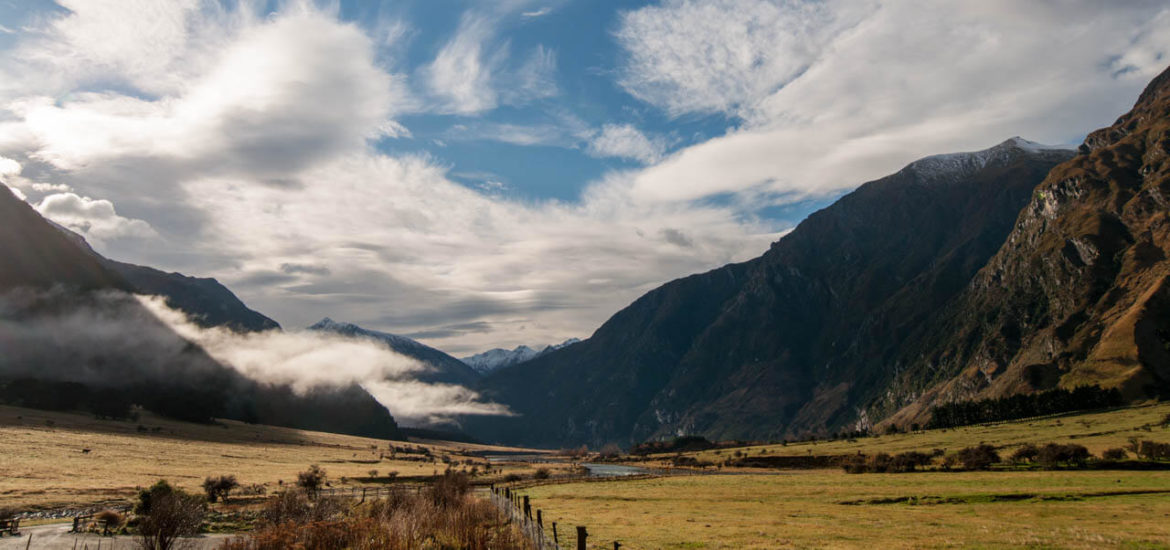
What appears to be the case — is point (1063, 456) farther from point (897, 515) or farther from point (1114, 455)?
point (897, 515)

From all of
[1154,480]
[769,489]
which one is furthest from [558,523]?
[1154,480]

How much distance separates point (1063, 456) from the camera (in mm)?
90188

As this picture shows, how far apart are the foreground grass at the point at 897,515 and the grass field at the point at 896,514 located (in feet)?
0.25

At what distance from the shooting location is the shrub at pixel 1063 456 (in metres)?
89.0

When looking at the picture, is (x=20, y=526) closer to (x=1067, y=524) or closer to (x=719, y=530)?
(x=719, y=530)

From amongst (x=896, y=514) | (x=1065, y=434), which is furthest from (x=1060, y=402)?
(x=896, y=514)

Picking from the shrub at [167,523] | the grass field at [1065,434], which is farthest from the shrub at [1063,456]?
the shrub at [167,523]

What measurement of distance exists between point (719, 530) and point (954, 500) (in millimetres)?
29651

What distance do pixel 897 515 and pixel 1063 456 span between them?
218ft

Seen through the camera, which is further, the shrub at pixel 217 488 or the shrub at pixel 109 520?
the shrub at pixel 217 488

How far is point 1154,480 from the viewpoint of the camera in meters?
63.2

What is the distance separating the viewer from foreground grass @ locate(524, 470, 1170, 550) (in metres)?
34.0

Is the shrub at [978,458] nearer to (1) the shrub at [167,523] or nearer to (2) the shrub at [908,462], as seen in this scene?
(2) the shrub at [908,462]

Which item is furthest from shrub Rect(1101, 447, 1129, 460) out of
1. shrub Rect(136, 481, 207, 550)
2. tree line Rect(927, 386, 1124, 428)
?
shrub Rect(136, 481, 207, 550)
